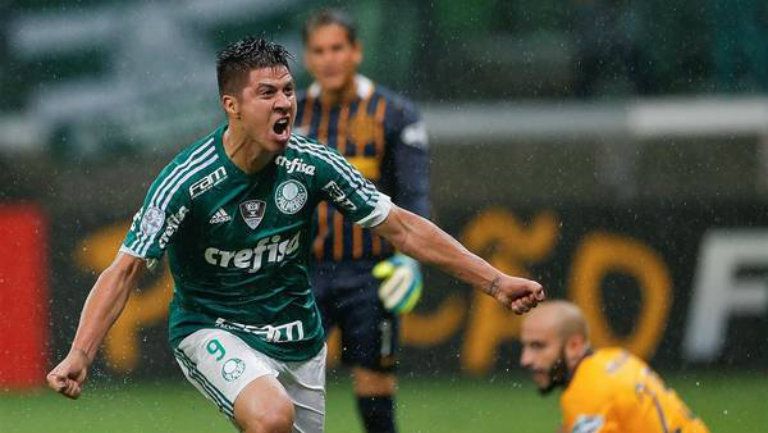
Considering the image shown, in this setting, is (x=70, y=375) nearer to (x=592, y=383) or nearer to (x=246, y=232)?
(x=246, y=232)

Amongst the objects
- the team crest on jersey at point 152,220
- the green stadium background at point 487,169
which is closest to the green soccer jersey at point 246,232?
the team crest on jersey at point 152,220

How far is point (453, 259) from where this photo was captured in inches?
231

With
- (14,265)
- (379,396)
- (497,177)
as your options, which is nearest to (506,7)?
(497,177)

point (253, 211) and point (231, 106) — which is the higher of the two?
point (231, 106)

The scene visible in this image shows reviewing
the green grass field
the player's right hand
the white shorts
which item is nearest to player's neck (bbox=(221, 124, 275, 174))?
the white shorts

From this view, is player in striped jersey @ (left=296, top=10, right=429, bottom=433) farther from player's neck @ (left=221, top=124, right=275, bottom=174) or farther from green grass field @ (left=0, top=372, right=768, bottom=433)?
player's neck @ (left=221, top=124, right=275, bottom=174)

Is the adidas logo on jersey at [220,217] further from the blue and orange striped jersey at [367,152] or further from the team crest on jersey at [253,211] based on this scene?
the blue and orange striped jersey at [367,152]

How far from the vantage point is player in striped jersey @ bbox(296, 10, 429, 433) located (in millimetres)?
7609

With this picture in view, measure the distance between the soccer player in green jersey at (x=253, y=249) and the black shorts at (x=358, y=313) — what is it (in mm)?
1454

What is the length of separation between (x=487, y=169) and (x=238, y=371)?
17.1ft

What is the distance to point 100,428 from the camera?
927 cm

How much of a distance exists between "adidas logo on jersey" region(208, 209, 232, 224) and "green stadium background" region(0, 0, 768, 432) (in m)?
4.00

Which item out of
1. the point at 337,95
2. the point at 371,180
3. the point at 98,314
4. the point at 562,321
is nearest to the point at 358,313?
the point at 371,180

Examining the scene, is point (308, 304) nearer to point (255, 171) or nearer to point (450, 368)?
point (255, 171)
